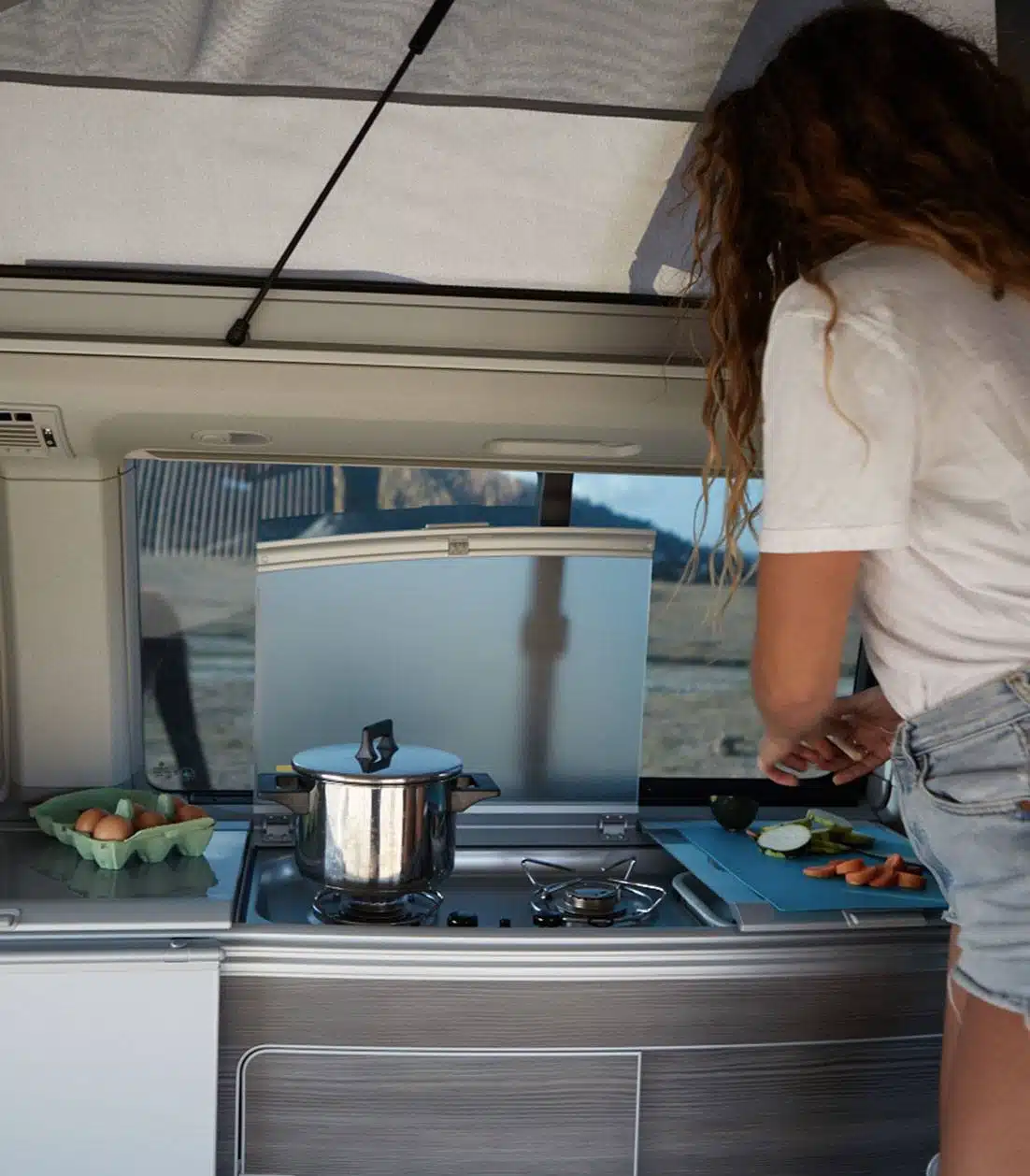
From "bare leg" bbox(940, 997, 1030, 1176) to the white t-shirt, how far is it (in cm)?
31

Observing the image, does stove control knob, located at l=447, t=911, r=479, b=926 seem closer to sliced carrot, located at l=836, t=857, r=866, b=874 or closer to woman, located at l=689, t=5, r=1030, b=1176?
sliced carrot, located at l=836, t=857, r=866, b=874

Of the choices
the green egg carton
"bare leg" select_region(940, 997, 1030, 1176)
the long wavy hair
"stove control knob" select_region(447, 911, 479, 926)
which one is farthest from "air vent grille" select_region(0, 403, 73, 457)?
"bare leg" select_region(940, 997, 1030, 1176)

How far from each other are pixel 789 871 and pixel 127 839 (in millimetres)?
1071

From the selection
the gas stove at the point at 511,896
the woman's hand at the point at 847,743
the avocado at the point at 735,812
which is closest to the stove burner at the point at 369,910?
the gas stove at the point at 511,896

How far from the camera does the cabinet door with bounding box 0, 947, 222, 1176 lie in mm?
1834

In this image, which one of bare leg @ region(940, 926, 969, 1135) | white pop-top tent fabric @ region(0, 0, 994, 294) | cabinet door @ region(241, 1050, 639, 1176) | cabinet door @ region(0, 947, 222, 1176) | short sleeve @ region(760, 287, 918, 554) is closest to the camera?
short sleeve @ region(760, 287, 918, 554)

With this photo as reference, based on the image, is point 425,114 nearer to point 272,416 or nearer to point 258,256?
point 258,256

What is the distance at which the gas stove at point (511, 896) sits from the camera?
211 centimetres

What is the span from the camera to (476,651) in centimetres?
253

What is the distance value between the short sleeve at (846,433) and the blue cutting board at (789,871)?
1.06m

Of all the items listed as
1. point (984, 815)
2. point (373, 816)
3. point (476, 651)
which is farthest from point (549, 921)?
point (984, 815)

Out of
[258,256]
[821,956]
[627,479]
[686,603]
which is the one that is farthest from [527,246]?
[821,956]

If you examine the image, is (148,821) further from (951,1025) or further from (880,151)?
(880,151)

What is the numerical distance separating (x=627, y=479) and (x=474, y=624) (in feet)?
1.32
